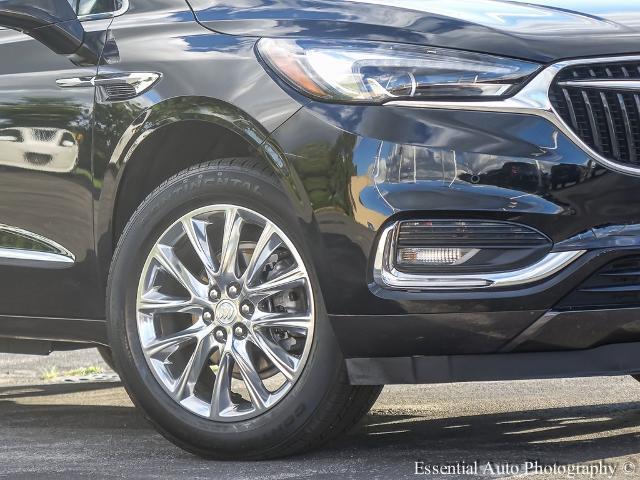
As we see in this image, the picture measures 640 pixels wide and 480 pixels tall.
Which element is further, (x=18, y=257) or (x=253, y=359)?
(x=18, y=257)

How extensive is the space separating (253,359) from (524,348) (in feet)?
2.77

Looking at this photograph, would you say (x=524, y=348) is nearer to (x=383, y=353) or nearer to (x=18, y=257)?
(x=383, y=353)

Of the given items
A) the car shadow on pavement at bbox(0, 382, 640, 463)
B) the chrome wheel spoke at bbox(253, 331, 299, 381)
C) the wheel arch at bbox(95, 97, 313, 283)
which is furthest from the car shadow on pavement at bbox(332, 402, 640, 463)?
the wheel arch at bbox(95, 97, 313, 283)

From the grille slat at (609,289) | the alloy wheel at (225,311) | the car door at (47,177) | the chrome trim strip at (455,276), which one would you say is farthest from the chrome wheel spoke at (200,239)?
the grille slat at (609,289)

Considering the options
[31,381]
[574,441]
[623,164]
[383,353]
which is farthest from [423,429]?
[31,381]

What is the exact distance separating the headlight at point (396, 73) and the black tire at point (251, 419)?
0.35 m

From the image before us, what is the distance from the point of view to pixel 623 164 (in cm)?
405

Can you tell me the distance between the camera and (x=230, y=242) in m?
4.52

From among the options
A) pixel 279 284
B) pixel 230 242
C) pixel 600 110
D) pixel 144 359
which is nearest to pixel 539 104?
pixel 600 110

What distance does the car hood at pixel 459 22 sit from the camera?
4152 mm

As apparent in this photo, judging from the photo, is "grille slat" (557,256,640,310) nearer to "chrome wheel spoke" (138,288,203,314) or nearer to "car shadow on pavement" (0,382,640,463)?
"car shadow on pavement" (0,382,640,463)

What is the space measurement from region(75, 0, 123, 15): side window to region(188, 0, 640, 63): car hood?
404 mm

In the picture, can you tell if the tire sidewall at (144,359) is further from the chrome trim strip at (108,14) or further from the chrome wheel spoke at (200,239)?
the chrome trim strip at (108,14)

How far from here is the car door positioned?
479 centimetres
